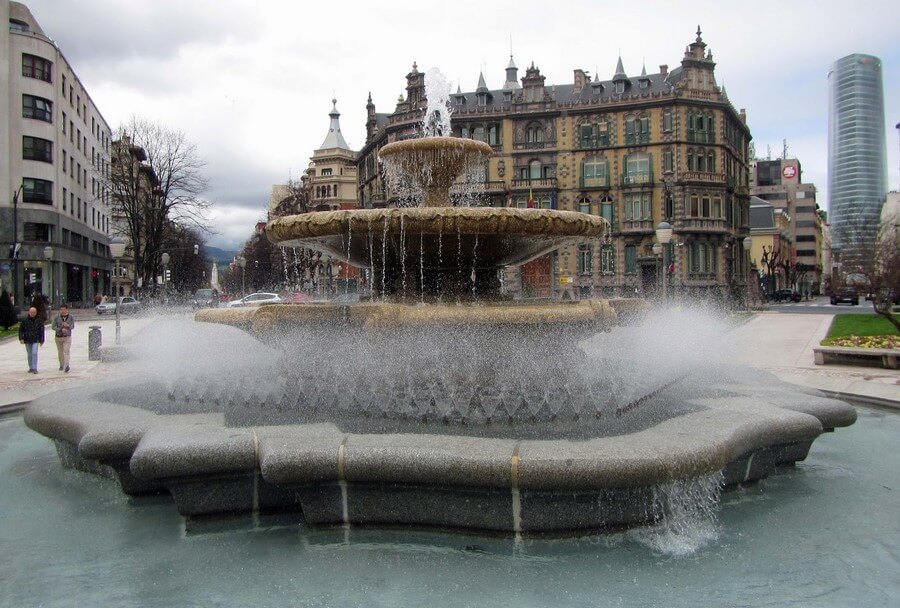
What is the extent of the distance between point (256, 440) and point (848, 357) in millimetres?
14348

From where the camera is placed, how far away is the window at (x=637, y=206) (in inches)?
2382

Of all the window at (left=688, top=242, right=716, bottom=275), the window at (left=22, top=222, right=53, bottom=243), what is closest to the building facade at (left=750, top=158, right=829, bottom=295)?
the window at (left=688, top=242, right=716, bottom=275)

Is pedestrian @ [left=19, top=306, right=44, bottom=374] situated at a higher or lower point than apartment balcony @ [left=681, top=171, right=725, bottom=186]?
lower

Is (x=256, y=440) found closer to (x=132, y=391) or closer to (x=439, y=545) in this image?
(x=439, y=545)

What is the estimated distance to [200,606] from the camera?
432 cm

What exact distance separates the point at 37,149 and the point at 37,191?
2.95 metres

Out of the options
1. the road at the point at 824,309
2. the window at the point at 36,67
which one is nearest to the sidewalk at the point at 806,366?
the road at the point at 824,309

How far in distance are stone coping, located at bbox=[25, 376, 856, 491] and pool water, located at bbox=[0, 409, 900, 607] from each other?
0.52 meters

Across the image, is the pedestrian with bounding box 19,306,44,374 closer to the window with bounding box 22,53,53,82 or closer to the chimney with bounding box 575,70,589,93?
the window with bounding box 22,53,53,82

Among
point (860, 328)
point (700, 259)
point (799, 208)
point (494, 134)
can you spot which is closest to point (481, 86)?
point (494, 134)

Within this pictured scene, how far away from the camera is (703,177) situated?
59344mm

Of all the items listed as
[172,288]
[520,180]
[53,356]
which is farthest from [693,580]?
[172,288]

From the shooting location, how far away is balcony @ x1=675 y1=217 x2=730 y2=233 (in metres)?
58.2

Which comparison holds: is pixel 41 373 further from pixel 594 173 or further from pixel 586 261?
pixel 594 173
